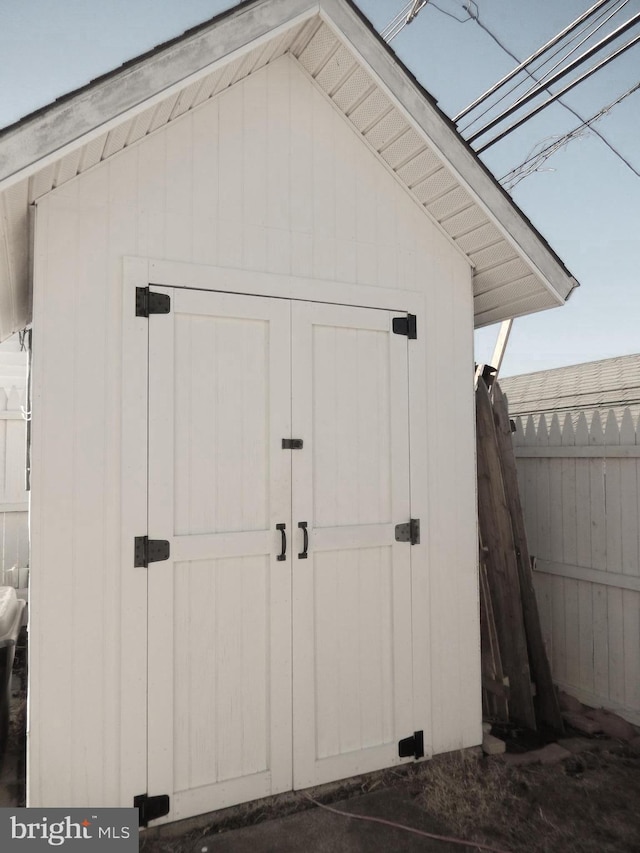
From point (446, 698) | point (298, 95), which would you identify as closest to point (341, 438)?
point (446, 698)

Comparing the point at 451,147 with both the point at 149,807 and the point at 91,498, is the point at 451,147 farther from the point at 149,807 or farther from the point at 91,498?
the point at 149,807

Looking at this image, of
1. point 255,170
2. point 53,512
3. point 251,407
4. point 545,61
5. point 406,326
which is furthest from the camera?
point 545,61

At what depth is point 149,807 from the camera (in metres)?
2.68

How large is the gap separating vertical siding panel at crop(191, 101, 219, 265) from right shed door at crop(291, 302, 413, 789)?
1.93ft

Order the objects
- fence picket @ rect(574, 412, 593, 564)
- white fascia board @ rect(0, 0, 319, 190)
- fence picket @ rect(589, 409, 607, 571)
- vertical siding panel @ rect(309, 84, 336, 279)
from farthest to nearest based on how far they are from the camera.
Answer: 1. fence picket @ rect(574, 412, 593, 564)
2. fence picket @ rect(589, 409, 607, 571)
3. vertical siding panel @ rect(309, 84, 336, 279)
4. white fascia board @ rect(0, 0, 319, 190)

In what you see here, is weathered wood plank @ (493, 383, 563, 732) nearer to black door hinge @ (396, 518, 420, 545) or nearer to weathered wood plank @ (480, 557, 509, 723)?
weathered wood plank @ (480, 557, 509, 723)

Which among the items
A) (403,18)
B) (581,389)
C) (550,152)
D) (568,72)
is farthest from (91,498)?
(581,389)

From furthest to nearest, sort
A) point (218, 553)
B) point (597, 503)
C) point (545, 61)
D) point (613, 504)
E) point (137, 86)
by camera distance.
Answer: point (545, 61)
point (597, 503)
point (613, 504)
point (218, 553)
point (137, 86)

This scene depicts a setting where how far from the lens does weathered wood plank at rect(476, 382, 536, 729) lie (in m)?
3.85

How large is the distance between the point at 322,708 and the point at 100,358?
215 cm

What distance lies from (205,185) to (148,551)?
6.13 feet

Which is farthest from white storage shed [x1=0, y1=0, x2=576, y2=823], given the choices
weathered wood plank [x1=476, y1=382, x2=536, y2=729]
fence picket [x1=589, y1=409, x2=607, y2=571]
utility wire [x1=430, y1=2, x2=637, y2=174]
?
utility wire [x1=430, y1=2, x2=637, y2=174]

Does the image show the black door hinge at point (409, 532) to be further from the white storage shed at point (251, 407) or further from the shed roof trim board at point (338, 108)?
the shed roof trim board at point (338, 108)

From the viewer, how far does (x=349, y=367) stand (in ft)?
10.8
